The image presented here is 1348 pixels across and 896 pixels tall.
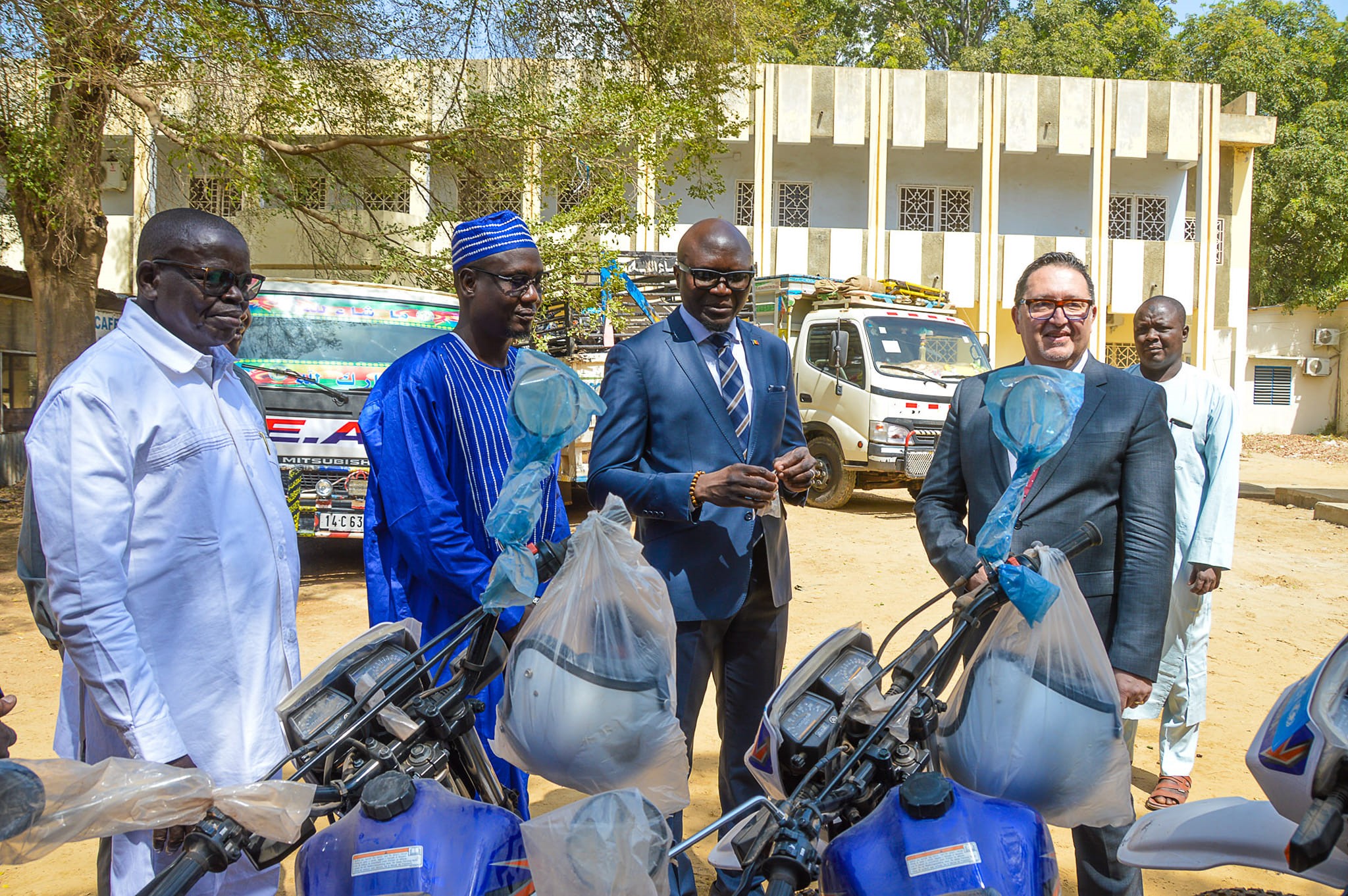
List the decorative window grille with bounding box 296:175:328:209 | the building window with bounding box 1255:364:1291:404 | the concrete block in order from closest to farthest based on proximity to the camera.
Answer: the decorative window grille with bounding box 296:175:328:209
the concrete block
the building window with bounding box 1255:364:1291:404

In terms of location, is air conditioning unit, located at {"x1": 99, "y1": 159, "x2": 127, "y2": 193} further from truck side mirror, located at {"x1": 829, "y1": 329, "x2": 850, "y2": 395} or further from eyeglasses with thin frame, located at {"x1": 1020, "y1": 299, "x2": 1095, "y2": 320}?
eyeglasses with thin frame, located at {"x1": 1020, "y1": 299, "x2": 1095, "y2": 320}

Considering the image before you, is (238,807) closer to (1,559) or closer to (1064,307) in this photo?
(1064,307)

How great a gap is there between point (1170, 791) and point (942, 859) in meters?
2.89

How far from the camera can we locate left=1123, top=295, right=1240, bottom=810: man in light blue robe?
149 inches

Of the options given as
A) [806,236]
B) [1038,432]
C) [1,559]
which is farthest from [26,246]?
[806,236]

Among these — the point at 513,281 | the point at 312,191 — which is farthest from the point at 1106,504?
the point at 312,191

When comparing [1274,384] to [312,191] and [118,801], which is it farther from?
[118,801]

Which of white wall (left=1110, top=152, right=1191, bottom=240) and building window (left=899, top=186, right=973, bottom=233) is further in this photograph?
white wall (left=1110, top=152, right=1191, bottom=240)

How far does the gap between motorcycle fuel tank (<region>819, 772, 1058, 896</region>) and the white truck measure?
30.8 feet

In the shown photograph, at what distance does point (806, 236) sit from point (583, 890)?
20091 mm

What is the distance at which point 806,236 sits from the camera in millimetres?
20625

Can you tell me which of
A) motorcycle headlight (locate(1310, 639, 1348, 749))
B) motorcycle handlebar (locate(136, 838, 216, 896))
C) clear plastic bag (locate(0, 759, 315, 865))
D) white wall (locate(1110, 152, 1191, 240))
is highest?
white wall (locate(1110, 152, 1191, 240))

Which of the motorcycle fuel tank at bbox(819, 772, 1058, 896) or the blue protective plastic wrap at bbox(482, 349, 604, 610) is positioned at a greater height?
the blue protective plastic wrap at bbox(482, 349, 604, 610)

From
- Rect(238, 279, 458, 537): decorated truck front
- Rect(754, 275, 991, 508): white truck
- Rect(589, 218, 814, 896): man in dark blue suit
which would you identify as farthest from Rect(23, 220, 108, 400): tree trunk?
Rect(589, 218, 814, 896): man in dark blue suit
